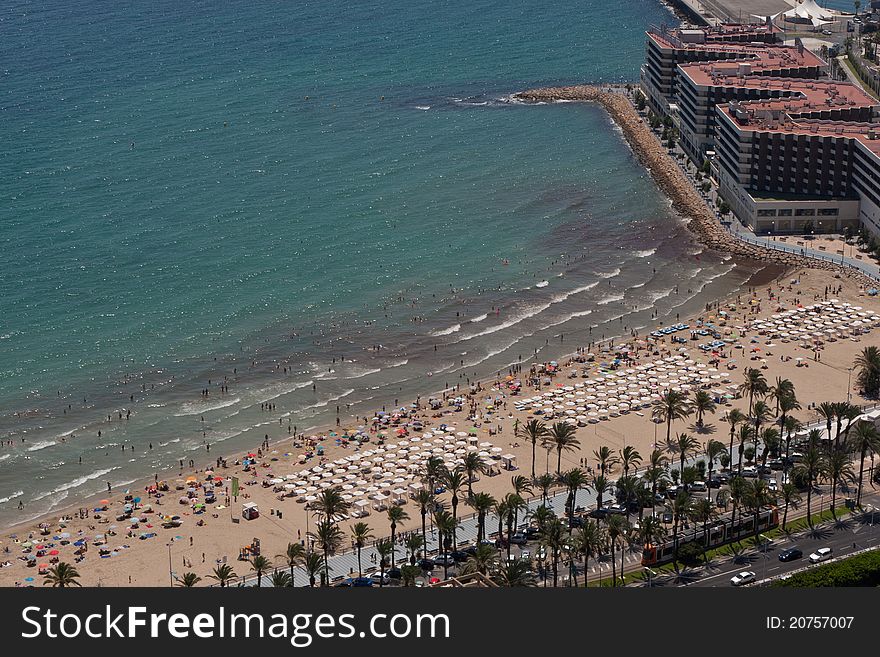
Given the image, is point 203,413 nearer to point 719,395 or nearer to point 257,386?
point 257,386

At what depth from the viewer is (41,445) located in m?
152

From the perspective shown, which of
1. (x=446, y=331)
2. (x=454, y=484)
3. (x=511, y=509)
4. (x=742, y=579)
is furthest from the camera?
(x=446, y=331)

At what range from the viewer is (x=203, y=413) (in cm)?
15775

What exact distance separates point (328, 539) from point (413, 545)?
652 centimetres

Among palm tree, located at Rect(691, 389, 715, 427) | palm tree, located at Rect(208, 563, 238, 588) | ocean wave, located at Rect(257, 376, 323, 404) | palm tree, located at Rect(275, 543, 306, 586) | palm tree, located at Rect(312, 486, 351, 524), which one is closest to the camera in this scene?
palm tree, located at Rect(208, 563, 238, 588)

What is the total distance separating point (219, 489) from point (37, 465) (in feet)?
65.0

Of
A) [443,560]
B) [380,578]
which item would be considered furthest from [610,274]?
[380,578]

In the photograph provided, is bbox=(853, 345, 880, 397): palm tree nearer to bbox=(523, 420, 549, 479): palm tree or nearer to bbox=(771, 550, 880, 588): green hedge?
bbox=(523, 420, 549, 479): palm tree

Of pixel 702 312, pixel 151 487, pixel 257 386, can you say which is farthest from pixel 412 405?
pixel 702 312

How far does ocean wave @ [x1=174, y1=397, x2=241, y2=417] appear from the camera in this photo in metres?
158

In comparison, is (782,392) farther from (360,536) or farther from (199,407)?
(199,407)

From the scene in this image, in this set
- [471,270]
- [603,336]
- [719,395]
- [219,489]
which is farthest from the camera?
[471,270]

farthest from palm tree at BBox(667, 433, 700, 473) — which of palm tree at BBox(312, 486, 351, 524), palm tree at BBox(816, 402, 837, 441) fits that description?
palm tree at BBox(312, 486, 351, 524)

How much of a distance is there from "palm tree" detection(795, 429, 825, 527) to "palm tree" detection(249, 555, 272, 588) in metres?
44.1
